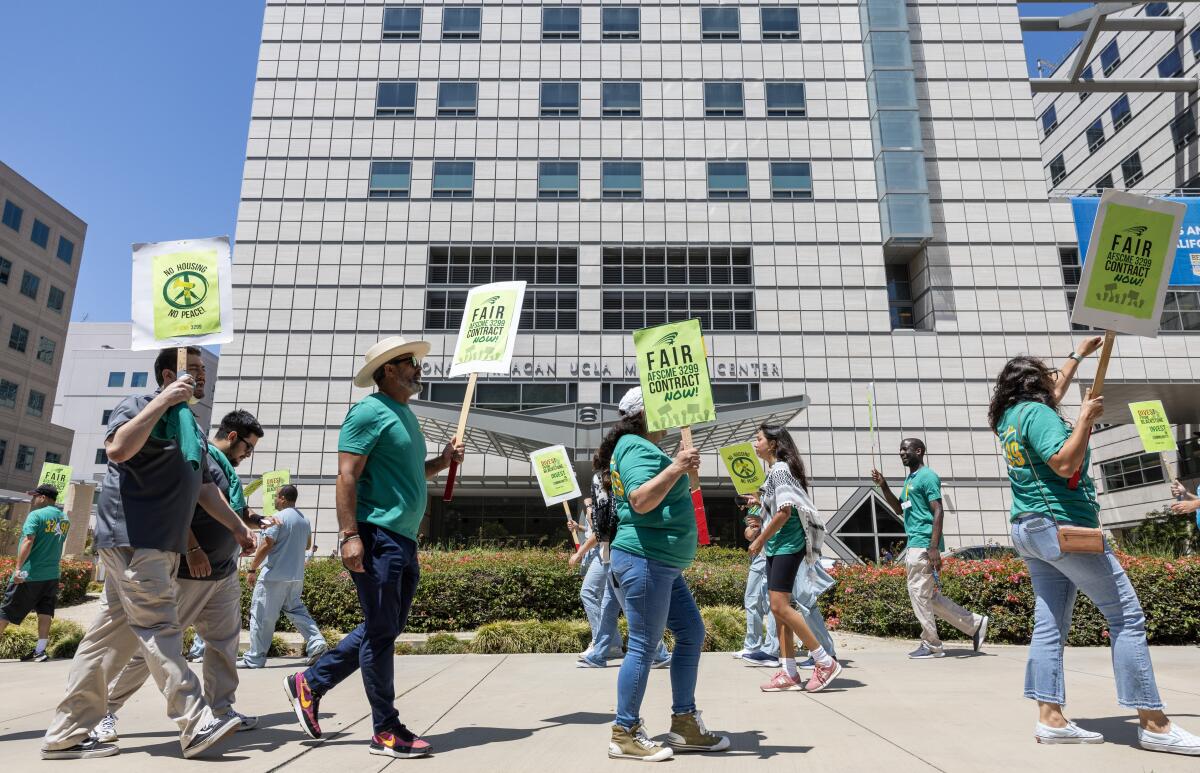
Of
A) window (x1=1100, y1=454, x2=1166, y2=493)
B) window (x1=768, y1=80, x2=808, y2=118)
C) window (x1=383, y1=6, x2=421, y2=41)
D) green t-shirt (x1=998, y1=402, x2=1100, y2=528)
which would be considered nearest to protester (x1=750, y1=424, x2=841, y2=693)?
green t-shirt (x1=998, y1=402, x2=1100, y2=528)

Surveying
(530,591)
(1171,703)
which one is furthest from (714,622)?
(1171,703)

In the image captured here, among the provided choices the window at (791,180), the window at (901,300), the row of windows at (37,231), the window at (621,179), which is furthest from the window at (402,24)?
the row of windows at (37,231)

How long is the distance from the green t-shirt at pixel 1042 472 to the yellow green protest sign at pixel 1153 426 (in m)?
7.45

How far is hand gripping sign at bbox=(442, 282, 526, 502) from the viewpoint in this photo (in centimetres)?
493

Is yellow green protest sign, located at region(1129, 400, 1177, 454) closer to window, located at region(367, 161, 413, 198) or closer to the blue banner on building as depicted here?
the blue banner on building

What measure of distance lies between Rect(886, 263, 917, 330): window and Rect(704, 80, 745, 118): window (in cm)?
931

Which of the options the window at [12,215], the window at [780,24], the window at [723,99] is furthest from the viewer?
the window at [12,215]

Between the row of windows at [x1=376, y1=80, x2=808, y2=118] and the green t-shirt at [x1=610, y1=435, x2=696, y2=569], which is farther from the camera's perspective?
the row of windows at [x1=376, y1=80, x2=808, y2=118]

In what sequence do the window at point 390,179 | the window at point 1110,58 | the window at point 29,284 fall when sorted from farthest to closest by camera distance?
the window at point 29,284, the window at point 1110,58, the window at point 390,179

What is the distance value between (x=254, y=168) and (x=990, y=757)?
33.0 metres

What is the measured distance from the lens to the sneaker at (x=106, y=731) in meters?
3.91

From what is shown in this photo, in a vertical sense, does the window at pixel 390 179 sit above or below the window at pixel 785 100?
below

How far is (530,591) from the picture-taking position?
1162 cm

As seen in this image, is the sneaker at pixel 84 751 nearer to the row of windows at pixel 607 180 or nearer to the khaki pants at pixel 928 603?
the khaki pants at pixel 928 603
